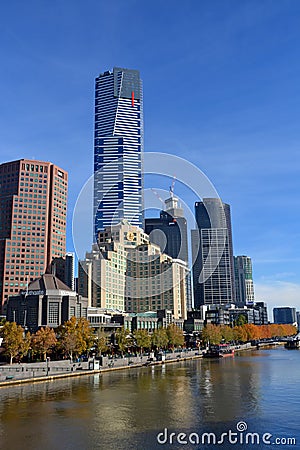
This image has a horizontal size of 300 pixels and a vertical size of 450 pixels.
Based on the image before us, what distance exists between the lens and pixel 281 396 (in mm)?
54094

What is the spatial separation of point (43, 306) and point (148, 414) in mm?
73514

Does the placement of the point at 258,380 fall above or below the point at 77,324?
below

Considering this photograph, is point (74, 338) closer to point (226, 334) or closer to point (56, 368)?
point (56, 368)

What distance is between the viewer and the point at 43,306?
11156cm

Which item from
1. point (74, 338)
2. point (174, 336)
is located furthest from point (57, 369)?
point (174, 336)

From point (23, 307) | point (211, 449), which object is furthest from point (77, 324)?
point (211, 449)

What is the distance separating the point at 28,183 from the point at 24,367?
134 m

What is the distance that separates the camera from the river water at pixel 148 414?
33719mm

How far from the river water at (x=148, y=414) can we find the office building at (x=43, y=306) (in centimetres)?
4352

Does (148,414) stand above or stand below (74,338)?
below

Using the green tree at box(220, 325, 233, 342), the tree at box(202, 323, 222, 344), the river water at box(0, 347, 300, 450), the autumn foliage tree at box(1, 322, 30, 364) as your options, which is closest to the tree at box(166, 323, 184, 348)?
the tree at box(202, 323, 222, 344)

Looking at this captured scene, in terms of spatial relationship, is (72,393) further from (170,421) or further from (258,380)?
(258,380)

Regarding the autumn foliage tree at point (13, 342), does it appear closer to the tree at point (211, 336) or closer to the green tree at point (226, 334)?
the tree at point (211, 336)

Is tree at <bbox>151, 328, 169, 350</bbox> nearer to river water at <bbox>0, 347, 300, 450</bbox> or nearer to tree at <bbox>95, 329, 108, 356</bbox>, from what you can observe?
tree at <bbox>95, 329, 108, 356</bbox>
